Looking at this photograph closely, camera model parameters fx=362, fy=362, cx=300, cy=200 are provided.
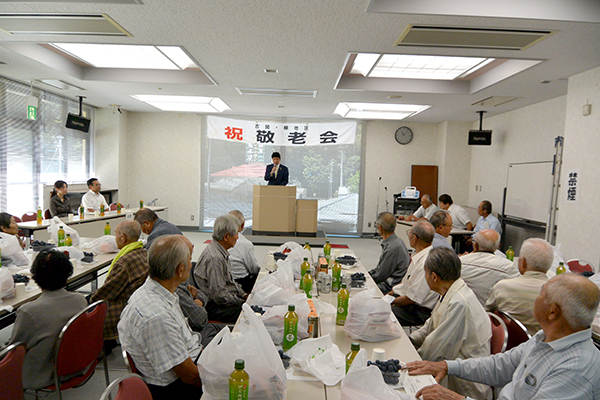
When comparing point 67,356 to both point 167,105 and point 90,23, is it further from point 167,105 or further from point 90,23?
point 167,105

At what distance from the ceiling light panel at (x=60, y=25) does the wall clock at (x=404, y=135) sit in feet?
24.1

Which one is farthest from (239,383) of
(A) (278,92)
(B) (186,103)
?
(B) (186,103)

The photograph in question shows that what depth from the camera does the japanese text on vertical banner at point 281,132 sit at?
9.53 m

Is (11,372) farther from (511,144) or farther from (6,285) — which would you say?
(511,144)

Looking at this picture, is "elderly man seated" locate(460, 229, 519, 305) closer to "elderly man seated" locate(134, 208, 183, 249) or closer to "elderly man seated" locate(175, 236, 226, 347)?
"elderly man seated" locate(175, 236, 226, 347)

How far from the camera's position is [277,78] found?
18.7 ft

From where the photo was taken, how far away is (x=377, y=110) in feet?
27.3

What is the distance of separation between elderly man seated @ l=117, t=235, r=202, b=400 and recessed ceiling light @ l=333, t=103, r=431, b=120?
645 cm

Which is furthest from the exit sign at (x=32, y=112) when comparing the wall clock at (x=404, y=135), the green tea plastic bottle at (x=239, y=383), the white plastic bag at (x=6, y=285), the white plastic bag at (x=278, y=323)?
the wall clock at (x=404, y=135)

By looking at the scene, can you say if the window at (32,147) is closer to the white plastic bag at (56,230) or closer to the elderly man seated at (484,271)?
the white plastic bag at (56,230)

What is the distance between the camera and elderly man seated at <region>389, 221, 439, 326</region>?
2.99m

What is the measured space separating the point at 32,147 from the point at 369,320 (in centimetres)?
761

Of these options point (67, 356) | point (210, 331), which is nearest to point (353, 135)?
point (210, 331)

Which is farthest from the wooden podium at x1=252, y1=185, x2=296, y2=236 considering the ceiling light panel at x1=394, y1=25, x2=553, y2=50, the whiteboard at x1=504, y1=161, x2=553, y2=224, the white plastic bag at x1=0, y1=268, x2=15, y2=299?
the white plastic bag at x1=0, y1=268, x2=15, y2=299
